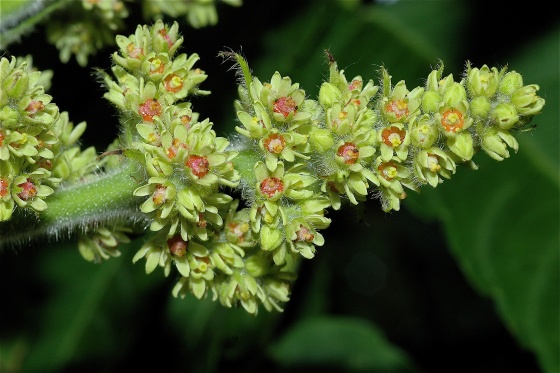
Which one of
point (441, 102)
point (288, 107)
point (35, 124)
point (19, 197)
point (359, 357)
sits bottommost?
point (359, 357)

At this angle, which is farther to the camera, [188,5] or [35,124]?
[188,5]

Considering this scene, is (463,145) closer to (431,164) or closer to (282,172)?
(431,164)

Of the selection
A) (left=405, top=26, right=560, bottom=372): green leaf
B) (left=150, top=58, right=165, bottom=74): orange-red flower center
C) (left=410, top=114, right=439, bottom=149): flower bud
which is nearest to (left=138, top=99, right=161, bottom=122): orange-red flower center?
(left=150, top=58, right=165, bottom=74): orange-red flower center

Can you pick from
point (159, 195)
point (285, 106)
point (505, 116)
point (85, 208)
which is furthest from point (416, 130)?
point (85, 208)

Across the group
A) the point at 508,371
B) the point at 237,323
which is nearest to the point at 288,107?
the point at 237,323

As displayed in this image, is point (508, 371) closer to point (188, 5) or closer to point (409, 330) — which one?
point (409, 330)

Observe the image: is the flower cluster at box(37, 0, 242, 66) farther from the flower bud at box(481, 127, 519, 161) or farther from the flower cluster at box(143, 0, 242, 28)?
the flower bud at box(481, 127, 519, 161)
